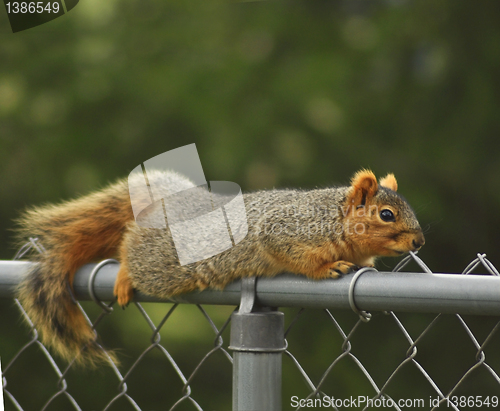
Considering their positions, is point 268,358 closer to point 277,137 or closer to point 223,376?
point 277,137

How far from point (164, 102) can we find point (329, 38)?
2.01 feet

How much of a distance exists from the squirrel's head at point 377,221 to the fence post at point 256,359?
30 cm

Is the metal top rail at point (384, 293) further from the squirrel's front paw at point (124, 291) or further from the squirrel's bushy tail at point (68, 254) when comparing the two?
the squirrel's bushy tail at point (68, 254)

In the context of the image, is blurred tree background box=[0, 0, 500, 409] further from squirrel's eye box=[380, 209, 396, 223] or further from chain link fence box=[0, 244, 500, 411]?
squirrel's eye box=[380, 209, 396, 223]

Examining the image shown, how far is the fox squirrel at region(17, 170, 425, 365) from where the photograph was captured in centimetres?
88

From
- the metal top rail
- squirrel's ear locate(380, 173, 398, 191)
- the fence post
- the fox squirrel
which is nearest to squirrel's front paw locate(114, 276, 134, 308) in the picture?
the fox squirrel

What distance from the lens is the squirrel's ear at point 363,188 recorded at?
3.08 ft

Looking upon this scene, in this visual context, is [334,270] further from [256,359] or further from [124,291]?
[124,291]

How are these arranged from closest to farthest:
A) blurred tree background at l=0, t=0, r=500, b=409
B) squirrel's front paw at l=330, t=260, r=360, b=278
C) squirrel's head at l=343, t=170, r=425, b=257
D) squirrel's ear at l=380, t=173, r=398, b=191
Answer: squirrel's front paw at l=330, t=260, r=360, b=278
squirrel's head at l=343, t=170, r=425, b=257
squirrel's ear at l=380, t=173, r=398, b=191
blurred tree background at l=0, t=0, r=500, b=409

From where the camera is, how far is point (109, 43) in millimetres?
1519

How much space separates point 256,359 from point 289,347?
3.41 ft

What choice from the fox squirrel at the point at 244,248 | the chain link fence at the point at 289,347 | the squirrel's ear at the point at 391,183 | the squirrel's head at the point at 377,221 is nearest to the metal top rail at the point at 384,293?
the chain link fence at the point at 289,347

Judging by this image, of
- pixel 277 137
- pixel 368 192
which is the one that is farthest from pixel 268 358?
pixel 277 137

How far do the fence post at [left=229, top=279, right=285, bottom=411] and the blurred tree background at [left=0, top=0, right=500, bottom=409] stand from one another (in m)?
0.52
